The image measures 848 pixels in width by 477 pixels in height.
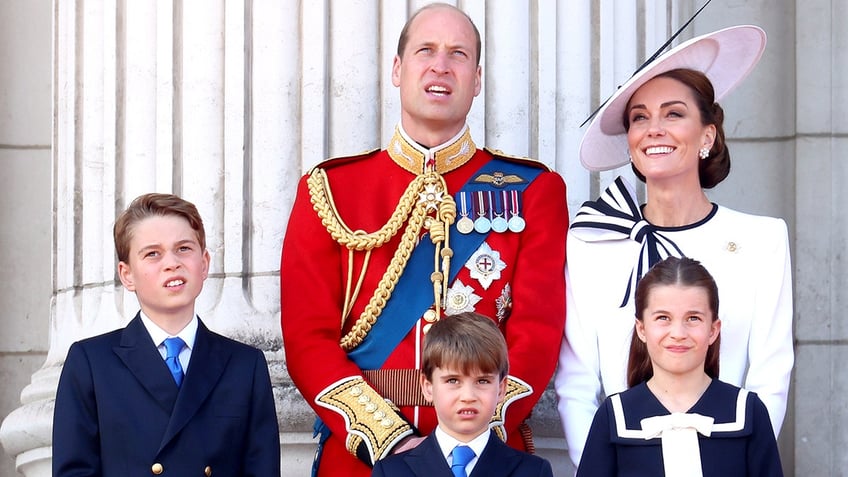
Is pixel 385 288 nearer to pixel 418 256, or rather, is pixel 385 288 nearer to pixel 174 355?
pixel 418 256

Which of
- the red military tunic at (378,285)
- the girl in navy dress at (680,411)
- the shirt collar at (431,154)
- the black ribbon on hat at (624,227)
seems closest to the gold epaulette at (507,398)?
the red military tunic at (378,285)

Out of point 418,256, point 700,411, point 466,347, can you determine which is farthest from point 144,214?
point 700,411

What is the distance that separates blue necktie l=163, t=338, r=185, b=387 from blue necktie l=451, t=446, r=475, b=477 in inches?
30.5

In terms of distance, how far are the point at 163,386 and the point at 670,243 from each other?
1.47m

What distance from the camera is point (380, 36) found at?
18.1 feet

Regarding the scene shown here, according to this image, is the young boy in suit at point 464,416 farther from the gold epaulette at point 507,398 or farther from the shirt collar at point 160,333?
the shirt collar at point 160,333

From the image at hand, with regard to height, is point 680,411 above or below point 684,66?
below

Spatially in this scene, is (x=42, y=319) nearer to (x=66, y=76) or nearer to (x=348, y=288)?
(x=66, y=76)

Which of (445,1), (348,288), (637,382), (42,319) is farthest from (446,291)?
(42,319)

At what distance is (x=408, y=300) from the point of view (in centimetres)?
466

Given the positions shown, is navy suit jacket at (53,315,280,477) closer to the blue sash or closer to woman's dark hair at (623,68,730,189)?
the blue sash

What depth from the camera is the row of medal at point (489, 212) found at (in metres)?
4.72

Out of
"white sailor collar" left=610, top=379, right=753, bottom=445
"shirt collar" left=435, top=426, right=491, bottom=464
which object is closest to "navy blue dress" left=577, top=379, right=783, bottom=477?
"white sailor collar" left=610, top=379, right=753, bottom=445

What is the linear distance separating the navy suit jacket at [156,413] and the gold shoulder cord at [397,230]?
1.32ft
